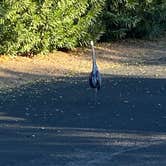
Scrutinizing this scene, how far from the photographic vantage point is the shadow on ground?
24.0 ft

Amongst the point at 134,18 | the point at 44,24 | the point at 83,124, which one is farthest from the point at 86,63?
the point at 83,124

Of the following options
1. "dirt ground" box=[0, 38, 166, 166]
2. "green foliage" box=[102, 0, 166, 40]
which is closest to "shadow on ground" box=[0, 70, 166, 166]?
"dirt ground" box=[0, 38, 166, 166]

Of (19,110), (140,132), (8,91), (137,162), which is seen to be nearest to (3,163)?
(137,162)

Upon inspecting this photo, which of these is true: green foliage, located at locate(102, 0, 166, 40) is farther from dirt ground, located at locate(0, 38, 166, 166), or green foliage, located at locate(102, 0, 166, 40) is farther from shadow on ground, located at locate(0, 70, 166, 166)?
shadow on ground, located at locate(0, 70, 166, 166)

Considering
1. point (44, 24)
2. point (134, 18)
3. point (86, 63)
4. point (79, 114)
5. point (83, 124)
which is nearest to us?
point (83, 124)

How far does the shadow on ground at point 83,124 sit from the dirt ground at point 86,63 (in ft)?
3.90

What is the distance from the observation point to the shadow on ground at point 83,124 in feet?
24.0

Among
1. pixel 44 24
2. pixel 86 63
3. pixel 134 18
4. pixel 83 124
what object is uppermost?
pixel 134 18

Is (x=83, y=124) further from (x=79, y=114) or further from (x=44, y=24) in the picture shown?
(x=44, y=24)

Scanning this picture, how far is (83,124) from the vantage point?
8.98 meters

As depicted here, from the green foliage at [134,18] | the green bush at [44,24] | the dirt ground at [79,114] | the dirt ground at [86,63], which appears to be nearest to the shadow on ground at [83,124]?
the dirt ground at [79,114]

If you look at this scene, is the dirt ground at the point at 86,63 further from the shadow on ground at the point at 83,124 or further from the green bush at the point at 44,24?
the shadow on ground at the point at 83,124

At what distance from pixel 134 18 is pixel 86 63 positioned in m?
3.70

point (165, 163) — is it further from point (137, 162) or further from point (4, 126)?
point (4, 126)
